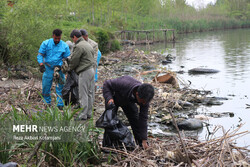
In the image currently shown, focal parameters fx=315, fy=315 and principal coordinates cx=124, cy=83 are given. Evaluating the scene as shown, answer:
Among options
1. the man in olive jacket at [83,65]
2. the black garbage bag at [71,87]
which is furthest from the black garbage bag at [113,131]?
the black garbage bag at [71,87]

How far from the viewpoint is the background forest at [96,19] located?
11.1m

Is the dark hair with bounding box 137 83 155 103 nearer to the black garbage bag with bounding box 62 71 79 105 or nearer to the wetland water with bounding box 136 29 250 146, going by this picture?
the wetland water with bounding box 136 29 250 146

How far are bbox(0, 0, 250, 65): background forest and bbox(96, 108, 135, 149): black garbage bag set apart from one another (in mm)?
7453

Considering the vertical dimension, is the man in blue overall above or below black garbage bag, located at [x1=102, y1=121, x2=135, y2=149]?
above

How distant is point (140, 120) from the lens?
4629 mm

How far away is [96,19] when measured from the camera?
43.7m

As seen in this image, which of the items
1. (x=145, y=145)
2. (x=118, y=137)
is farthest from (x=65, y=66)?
(x=145, y=145)

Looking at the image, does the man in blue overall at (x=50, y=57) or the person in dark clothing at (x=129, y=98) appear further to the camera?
the man in blue overall at (x=50, y=57)

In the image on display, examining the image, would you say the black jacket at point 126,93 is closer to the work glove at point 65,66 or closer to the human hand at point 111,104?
the human hand at point 111,104

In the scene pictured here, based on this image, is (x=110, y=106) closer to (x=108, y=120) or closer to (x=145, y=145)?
(x=108, y=120)

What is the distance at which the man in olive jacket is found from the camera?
22.5 feet

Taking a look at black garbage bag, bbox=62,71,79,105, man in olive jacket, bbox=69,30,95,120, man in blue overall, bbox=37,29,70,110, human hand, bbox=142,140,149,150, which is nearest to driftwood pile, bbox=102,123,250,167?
human hand, bbox=142,140,149,150

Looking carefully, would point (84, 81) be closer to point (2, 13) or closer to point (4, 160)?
point (4, 160)

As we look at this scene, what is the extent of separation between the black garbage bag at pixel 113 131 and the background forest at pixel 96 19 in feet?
24.5
